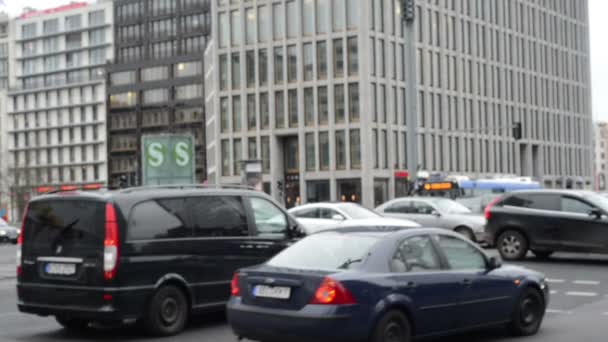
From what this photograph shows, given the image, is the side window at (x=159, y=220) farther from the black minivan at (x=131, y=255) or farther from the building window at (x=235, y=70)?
the building window at (x=235, y=70)

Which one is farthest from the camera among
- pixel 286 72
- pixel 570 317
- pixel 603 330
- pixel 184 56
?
pixel 184 56

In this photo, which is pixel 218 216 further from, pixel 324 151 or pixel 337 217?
pixel 324 151

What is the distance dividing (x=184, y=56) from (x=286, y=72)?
4684cm

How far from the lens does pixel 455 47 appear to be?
78.8 m

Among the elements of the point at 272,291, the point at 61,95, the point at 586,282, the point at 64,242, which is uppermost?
the point at 61,95

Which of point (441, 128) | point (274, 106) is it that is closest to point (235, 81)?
point (274, 106)

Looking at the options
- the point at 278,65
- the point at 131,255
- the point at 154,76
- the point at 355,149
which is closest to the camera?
the point at 131,255

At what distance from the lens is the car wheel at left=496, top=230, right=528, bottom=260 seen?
2070cm

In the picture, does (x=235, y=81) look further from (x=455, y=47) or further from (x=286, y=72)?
(x=455, y=47)

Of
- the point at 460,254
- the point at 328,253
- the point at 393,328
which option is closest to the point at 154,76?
the point at 460,254

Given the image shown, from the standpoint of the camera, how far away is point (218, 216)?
1134 centimetres

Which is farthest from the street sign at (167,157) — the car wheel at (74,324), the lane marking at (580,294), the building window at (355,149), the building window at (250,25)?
the building window at (250,25)

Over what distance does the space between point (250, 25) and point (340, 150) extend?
13.3 m

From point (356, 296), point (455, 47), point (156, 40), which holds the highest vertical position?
point (156, 40)
